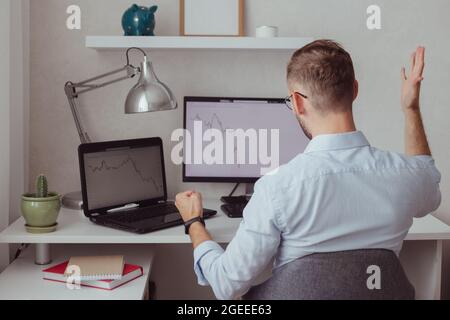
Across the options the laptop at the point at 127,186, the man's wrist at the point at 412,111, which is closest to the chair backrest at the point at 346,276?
the man's wrist at the point at 412,111

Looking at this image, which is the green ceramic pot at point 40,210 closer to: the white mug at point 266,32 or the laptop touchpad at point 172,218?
the laptop touchpad at point 172,218

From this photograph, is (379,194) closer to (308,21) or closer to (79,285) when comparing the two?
(79,285)

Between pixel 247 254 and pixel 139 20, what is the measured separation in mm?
1254

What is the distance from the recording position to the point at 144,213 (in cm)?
215

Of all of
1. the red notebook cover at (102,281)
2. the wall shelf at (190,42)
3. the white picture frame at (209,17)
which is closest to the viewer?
the red notebook cover at (102,281)

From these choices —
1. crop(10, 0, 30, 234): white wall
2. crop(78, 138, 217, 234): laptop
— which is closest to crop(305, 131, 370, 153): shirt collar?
crop(78, 138, 217, 234): laptop

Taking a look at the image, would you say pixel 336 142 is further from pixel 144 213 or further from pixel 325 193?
pixel 144 213

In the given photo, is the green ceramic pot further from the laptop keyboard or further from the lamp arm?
the lamp arm

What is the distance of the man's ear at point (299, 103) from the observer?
1360mm

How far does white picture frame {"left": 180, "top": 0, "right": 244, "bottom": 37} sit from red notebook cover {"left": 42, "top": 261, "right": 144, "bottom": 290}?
3.22 ft

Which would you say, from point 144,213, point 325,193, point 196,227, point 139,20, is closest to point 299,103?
point 325,193

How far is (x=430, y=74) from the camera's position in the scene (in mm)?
2486

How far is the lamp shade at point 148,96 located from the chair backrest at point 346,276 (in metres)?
0.98

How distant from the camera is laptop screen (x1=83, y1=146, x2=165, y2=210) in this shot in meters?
2.15
